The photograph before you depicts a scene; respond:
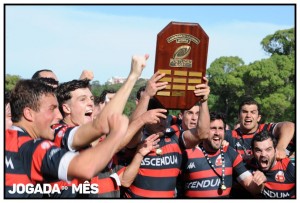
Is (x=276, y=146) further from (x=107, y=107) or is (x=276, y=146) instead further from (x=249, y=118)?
(x=107, y=107)

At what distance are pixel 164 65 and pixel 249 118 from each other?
250 centimetres

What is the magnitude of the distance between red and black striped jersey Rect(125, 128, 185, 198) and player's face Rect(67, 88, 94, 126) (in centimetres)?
89

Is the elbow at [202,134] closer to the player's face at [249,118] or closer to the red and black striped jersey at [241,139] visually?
the red and black striped jersey at [241,139]

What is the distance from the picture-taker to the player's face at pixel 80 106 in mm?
4918

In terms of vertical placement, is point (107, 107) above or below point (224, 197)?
above

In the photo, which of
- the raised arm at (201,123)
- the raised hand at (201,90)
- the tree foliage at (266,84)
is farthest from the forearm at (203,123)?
the tree foliage at (266,84)

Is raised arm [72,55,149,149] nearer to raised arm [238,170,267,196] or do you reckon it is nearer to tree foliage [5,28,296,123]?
raised arm [238,170,267,196]

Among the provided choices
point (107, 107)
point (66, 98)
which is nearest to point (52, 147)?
point (107, 107)

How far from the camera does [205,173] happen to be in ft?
18.7

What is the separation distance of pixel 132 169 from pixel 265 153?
5.16 feet

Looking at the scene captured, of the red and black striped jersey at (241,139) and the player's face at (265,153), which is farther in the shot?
the red and black striped jersey at (241,139)

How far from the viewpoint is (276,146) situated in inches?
237

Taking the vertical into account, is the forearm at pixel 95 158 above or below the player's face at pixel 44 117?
below

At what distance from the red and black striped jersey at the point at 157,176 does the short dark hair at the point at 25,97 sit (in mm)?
1948
